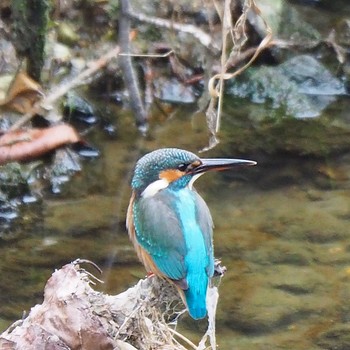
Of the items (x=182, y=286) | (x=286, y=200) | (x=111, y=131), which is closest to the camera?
(x=182, y=286)

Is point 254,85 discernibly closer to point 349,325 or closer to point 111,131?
point 111,131

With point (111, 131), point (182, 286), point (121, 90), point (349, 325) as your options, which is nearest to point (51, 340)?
point (182, 286)

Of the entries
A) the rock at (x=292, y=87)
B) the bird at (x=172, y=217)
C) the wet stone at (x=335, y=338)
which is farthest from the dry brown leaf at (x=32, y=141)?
the bird at (x=172, y=217)

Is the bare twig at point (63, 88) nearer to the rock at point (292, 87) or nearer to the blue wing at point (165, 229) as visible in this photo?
the rock at point (292, 87)

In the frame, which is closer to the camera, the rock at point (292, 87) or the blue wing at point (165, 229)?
the blue wing at point (165, 229)

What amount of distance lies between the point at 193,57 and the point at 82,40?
103cm

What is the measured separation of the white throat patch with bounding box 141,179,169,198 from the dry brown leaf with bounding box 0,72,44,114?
3386 mm

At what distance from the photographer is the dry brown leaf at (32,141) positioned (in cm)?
707

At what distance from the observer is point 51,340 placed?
2.93m

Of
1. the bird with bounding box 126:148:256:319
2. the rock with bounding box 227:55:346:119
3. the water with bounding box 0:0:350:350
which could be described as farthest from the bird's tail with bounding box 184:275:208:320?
the rock with bounding box 227:55:346:119

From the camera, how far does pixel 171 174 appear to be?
12.1ft

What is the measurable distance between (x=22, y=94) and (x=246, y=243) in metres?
2.10

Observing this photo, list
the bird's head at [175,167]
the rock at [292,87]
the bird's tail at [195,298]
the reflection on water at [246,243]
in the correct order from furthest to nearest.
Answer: the rock at [292,87]
the reflection on water at [246,243]
the bird's head at [175,167]
the bird's tail at [195,298]

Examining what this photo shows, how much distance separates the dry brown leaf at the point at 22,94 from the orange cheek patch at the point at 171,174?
3.49 metres
